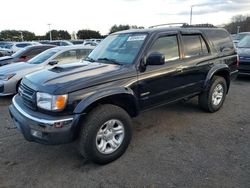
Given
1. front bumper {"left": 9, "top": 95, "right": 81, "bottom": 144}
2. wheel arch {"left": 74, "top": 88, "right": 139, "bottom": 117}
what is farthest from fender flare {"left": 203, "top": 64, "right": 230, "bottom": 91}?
front bumper {"left": 9, "top": 95, "right": 81, "bottom": 144}

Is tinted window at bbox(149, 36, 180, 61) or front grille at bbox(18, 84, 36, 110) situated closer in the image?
front grille at bbox(18, 84, 36, 110)

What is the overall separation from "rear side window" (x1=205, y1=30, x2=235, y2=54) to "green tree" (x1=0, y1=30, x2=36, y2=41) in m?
64.3

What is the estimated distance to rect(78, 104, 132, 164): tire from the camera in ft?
10.2

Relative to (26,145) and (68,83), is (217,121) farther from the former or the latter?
(26,145)

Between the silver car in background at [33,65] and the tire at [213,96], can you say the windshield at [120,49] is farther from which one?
the silver car in background at [33,65]

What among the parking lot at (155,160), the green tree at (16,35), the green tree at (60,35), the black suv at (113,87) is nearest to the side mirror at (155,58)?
the black suv at (113,87)

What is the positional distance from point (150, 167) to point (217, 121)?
2.24 metres

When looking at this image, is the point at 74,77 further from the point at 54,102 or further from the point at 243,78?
the point at 243,78

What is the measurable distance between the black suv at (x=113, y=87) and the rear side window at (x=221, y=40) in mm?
89

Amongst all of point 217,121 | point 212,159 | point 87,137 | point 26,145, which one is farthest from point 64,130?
point 217,121

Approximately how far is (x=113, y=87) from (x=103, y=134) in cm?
67

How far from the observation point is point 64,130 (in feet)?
9.76

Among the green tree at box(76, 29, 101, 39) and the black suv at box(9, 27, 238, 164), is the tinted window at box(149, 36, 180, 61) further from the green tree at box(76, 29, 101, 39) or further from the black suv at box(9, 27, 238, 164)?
the green tree at box(76, 29, 101, 39)

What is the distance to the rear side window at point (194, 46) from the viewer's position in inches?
177
